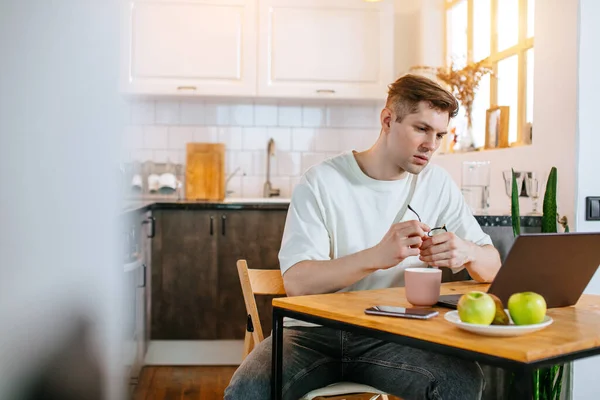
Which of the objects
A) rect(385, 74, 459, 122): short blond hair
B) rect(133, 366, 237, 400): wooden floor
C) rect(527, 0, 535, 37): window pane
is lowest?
rect(133, 366, 237, 400): wooden floor

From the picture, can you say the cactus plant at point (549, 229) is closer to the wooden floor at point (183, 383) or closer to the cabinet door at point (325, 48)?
the wooden floor at point (183, 383)

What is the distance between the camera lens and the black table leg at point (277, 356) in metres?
1.48

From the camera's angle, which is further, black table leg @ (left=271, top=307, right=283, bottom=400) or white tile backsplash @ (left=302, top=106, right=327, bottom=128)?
white tile backsplash @ (left=302, top=106, right=327, bottom=128)

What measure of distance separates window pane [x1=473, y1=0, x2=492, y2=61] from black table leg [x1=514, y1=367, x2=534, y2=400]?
308cm

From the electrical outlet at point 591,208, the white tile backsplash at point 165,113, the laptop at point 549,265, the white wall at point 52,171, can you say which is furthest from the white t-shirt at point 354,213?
the white tile backsplash at point 165,113

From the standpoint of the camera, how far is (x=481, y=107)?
3854 millimetres

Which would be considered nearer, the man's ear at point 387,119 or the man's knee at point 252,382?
the man's knee at point 252,382

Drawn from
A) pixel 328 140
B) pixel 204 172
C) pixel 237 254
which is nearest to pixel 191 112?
pixel 204 172

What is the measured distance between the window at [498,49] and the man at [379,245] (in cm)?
138

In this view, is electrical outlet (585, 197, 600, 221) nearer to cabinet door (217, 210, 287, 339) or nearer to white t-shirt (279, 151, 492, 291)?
white t-shirt (279, 151, 492, 291)

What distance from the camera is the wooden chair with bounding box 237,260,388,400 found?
1.68m

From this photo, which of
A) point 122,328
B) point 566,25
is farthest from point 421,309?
point 566,25

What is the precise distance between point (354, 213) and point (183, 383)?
2.07 meters

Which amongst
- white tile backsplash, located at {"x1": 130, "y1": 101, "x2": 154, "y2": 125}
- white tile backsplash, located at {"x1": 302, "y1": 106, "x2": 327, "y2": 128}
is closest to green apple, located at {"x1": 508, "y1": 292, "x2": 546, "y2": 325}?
white tile backsplash, located at {"x1": 302, "y1": 106, "x2": 327, "y2": 128}
